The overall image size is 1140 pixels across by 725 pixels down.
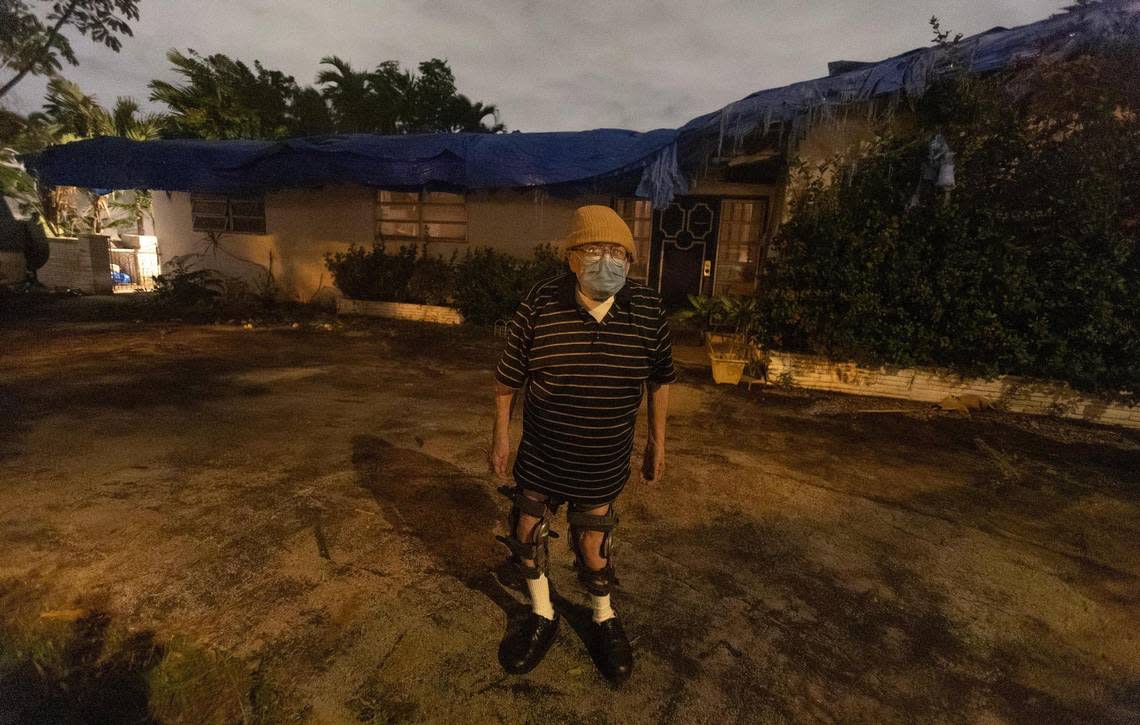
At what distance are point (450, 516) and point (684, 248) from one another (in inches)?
308

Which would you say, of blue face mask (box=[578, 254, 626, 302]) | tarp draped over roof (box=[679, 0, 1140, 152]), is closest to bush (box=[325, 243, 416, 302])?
tarp draped over roof (box=[679, 0, 1140, 152])

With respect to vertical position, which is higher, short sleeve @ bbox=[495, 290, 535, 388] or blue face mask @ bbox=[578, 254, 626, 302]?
blue face mask @ bbox=[578, 254, 626, 302]

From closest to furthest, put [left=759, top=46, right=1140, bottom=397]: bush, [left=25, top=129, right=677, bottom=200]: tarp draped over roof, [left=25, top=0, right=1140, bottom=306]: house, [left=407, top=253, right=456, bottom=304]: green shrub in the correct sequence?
1. [left=759, top=46, right=1140, bottom=397]: bush
2. [left=25, top=0, right=1140, bottom=306]: house
3. [left=25, top=129, right=677, bottom=200]: tarp draped over roof
4. [left=407, top=253, right=456, bottom=304]: green shrub

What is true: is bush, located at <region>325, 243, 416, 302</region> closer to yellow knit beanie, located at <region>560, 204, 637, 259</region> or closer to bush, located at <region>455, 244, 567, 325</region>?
bush, located at <region>455, 244, 567, 325</region>

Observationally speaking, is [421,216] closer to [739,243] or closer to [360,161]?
[360,161]

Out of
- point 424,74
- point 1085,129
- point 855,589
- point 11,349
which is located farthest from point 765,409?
point 424,74

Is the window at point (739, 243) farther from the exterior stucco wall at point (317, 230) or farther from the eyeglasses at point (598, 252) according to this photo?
the eyeglasses at point (598, 252)

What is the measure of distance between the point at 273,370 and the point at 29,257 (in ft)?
37.0

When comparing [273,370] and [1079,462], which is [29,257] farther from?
[1079,462]

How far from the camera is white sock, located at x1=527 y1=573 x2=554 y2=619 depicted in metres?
2.12

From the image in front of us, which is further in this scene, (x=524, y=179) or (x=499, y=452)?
(x=524, y=179)

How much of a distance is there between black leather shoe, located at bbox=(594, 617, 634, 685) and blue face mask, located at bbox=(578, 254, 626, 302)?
1.33 metres

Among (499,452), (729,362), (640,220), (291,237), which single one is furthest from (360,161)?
(499,452)

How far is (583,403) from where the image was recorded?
1869mm
